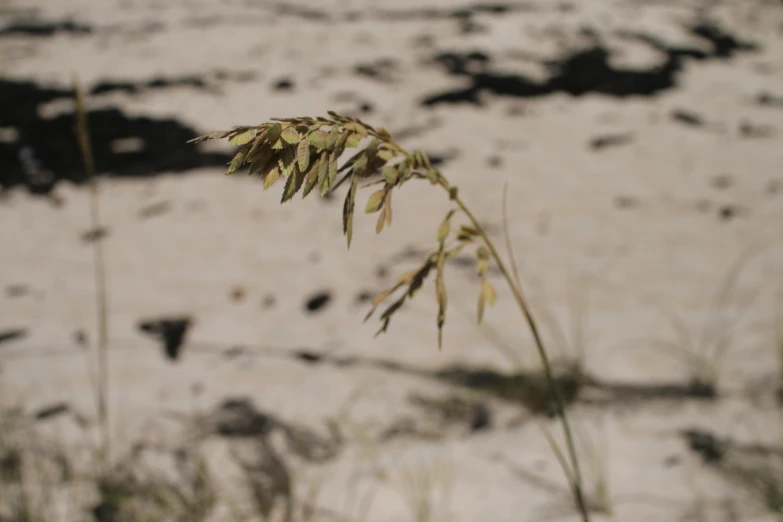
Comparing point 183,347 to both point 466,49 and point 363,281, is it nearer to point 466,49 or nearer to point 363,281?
point 363,281

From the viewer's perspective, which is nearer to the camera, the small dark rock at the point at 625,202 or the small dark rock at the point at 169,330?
the small dark rock at the point at 169,330

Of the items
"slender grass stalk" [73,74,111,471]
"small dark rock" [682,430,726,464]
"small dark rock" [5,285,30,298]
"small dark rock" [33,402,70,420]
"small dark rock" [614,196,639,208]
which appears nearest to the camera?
"slender grass stalk" [73,74,111,471]

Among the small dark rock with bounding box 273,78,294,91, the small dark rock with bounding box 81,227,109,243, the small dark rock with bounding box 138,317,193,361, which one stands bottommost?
the small dark rock with bounding box 138,317,193,361

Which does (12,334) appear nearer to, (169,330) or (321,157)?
(169,330)

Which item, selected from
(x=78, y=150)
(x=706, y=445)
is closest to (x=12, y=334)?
(x=78, y=150)

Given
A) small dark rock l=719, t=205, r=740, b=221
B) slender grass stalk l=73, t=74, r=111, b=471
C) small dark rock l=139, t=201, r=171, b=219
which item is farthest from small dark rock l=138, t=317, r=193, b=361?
small dark rock l=719, t=205, r=740, b=221

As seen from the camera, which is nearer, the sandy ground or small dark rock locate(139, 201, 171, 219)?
the sandy ground

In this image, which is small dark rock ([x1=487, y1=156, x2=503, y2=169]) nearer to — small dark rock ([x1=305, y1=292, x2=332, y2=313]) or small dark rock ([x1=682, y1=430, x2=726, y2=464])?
small dark rock ([x1=305, y1=292, x2=332, y2=313])

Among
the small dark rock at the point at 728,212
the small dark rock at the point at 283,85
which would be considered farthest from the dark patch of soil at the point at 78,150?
the small dark rock at the point at 728,212

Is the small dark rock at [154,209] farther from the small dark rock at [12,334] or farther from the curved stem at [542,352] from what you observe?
the curved stem at [542,352]

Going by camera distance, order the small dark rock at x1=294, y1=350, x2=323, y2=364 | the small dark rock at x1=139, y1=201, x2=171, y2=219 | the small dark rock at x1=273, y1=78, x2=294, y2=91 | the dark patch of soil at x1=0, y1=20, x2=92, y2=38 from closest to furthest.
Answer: the small dark rock at x1=294, y1=350, x2=323, y2=364 → the small dark rock at x1=139, y1=201, x2=171, y2=219 → the small dark rock at x1=273, y1=78, x2=294, y2=91 → the dark patch of soil at x1=0, y1=20, x2=92, y2=38
